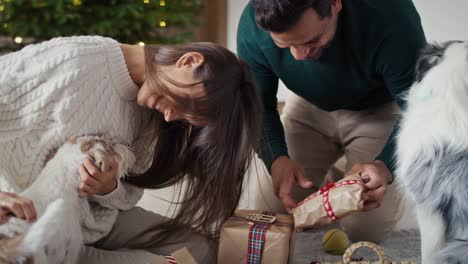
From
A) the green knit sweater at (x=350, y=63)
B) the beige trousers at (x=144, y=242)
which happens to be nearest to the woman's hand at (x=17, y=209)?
the beige trousers at (x=144, y=242)

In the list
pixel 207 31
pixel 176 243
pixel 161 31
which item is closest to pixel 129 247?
pixel 176 243

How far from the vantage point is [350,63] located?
143 cm

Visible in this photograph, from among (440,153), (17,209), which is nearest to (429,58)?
(440,153)

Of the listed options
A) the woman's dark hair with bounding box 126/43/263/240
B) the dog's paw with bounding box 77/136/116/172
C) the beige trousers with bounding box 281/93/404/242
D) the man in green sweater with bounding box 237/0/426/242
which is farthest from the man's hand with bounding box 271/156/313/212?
the dog's paw with bounding box 77/136/116/172

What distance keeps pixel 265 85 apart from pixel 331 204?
49 cm

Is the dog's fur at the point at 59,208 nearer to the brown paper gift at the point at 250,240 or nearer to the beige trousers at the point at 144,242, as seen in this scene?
the beige trousers at the point at 144,242

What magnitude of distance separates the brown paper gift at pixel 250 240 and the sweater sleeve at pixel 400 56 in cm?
32

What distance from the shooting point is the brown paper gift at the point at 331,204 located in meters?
1.19

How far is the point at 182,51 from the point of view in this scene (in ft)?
3.98

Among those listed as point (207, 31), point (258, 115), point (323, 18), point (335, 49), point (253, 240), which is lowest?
point (207, 31)

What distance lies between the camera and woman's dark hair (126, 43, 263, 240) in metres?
1.18

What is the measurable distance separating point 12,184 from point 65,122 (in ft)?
0.60

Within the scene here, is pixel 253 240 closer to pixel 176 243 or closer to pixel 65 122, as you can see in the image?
pixel 176 243

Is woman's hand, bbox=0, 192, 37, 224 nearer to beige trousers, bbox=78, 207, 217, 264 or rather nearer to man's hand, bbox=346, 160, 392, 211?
beige trousers, bbox=78, 207, 217, 264
